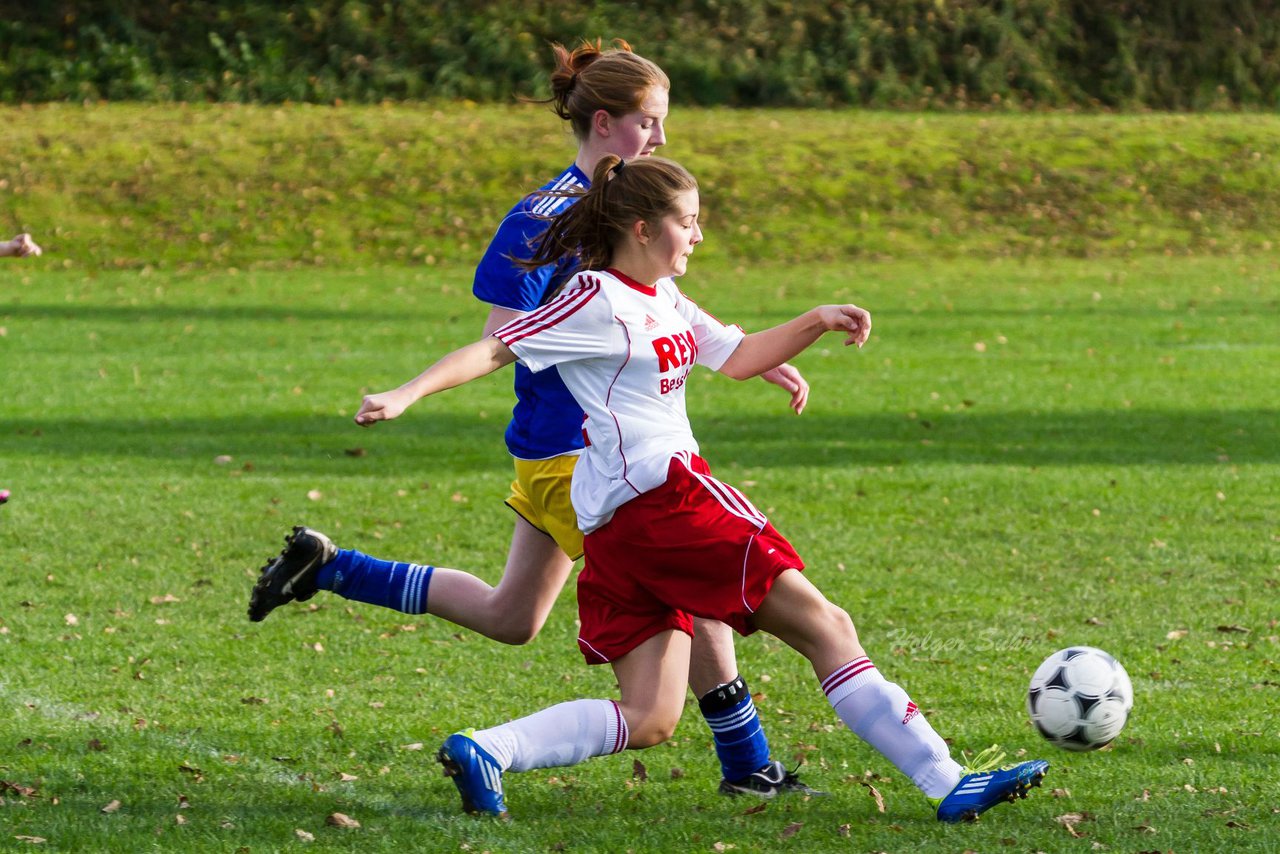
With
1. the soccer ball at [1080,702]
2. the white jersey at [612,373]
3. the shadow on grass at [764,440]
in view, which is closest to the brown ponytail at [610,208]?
the white jersey at [612,373]

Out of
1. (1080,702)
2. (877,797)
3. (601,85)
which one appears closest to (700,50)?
(601,85)

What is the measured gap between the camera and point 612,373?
4.13m

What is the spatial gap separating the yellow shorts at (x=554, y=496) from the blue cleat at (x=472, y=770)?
700mm

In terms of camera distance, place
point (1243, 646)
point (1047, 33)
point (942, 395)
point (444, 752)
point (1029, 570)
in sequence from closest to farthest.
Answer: point (444, 752)
point (1243, 646)
point (1029, 570)
point (942, 395)
point (1047, 33)

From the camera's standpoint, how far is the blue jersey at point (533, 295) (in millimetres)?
4504

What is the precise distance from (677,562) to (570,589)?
11.8ft

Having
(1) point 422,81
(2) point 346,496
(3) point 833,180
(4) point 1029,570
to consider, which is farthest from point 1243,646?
(1) point 422,81

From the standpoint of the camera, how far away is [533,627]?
16.3 ft

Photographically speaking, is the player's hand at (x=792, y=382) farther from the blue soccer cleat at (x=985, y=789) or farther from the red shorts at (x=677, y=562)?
the blue soccer cleat at (x=985, y=789)

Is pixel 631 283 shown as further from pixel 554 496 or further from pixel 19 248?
pixel 19 248

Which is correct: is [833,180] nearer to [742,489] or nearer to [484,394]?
[484,394]

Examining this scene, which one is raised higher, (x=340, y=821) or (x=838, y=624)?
(x=838, y=624)

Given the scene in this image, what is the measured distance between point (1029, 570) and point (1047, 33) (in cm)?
2859

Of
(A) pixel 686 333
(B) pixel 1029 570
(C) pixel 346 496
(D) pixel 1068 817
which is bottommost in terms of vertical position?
(C) pixel 346 496
